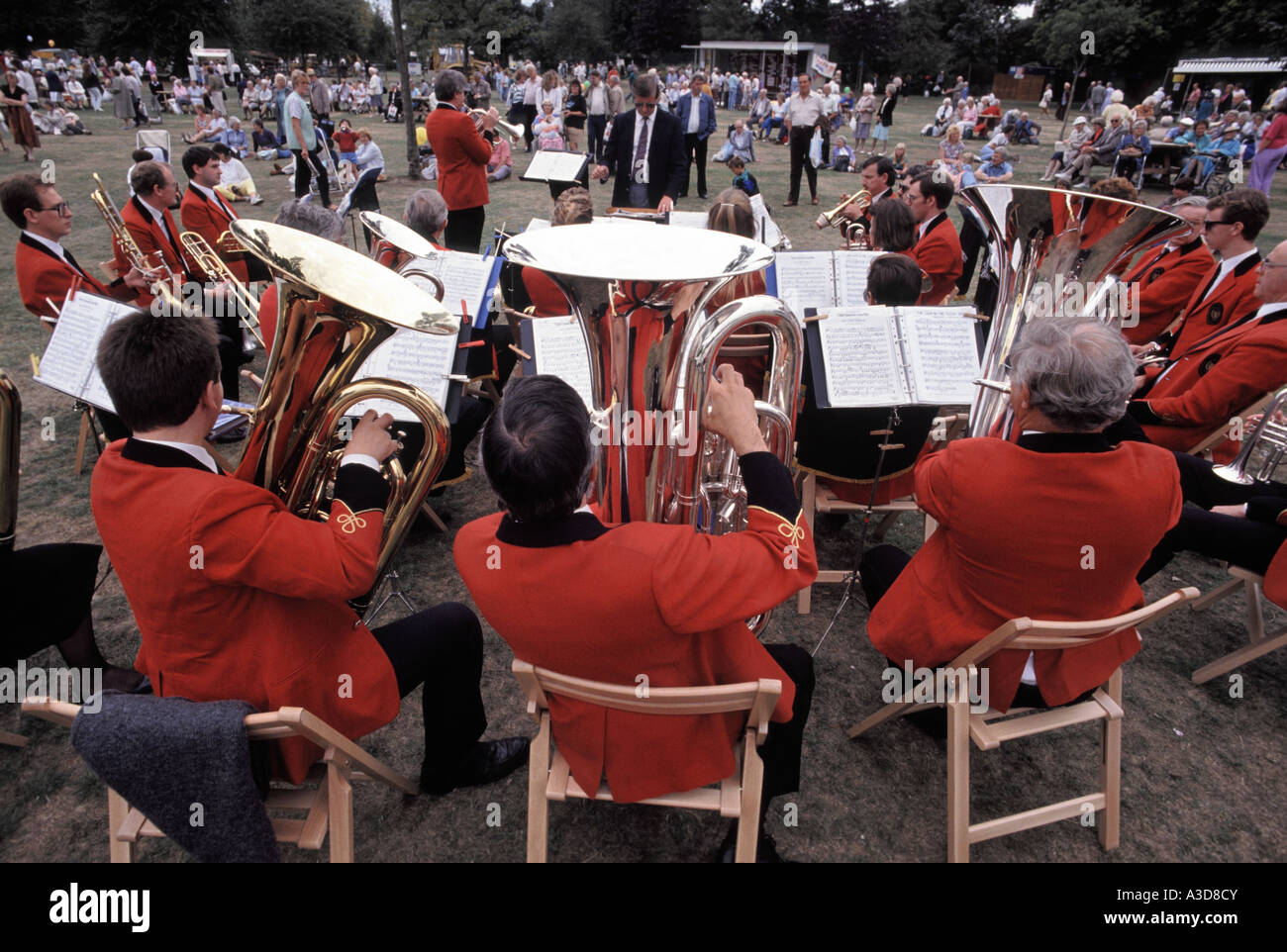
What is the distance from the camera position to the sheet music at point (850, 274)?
4.14 meters

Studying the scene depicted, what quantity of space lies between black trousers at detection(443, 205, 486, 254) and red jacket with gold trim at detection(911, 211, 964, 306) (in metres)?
4.07

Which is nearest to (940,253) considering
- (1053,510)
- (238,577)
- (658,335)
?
(1053,510)

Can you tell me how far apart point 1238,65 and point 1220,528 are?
33331 millimetres

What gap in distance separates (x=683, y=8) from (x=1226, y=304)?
57186mm

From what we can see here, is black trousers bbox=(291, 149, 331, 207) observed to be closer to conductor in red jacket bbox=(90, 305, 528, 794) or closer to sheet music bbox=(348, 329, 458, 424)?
sheet music bbox=(348, 329, 458, 424)

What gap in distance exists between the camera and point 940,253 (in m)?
4.83

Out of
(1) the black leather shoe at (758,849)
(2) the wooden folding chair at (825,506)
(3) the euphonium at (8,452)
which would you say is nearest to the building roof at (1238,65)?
(2) the wooden folding chair at (825,506)

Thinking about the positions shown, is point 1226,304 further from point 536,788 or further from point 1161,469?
point 536,788

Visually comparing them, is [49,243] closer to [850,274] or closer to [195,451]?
[195,451]

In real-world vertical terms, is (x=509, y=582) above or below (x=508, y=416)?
below

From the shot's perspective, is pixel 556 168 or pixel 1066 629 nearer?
pixel 1066 629
